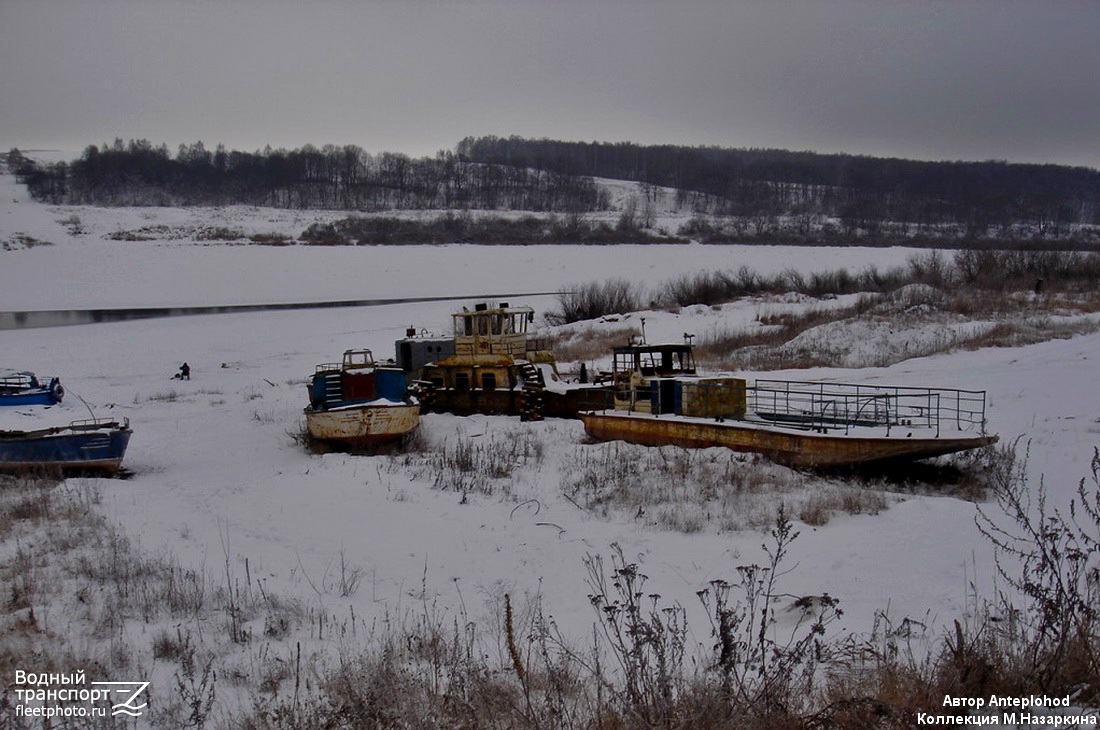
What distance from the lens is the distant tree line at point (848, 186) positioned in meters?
117

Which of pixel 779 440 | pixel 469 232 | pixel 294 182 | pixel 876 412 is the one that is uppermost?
pixel 294 182

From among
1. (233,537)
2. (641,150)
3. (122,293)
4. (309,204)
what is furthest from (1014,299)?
(641,150)

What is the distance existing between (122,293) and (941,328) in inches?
2164

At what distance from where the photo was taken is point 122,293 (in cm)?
5716

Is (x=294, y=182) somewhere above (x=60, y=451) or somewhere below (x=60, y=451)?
above

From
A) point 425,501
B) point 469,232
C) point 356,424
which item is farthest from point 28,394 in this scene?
point 469,232

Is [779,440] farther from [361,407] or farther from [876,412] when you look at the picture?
[361,407]

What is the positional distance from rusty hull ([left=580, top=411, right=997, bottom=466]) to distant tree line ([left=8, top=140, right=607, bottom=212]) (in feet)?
330

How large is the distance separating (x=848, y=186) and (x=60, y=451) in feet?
506

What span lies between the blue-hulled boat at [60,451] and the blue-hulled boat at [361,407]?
4086 mm

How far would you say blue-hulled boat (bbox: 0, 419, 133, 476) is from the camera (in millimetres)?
14844

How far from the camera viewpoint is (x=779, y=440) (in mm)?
14602

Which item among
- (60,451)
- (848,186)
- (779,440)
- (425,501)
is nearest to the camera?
(425,501)

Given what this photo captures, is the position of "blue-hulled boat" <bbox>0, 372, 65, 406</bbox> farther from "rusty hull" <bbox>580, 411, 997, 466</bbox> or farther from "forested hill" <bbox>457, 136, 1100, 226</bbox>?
"forested hill" <bbox>457, 136, 1100, 226</bbox>
